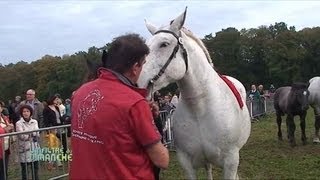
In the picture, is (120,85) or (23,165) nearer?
(120,85)

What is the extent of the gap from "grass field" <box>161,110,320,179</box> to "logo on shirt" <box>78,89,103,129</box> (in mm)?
5775

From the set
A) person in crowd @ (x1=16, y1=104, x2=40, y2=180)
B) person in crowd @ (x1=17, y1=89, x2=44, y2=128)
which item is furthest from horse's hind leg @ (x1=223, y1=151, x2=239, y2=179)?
person in crowd @ (x1=17, y1=89, x2=44, y2=128)

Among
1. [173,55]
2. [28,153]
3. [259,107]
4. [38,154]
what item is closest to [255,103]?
[259,107]

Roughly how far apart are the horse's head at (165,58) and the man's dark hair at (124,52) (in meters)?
1.02

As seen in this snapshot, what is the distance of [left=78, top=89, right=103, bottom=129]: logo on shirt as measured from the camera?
2.66 metres

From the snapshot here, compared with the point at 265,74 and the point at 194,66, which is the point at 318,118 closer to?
the point at 194,66

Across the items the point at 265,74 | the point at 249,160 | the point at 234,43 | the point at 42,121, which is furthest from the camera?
the point at 234,43

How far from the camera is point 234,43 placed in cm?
7938

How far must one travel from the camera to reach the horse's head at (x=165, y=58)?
3826 millimetres

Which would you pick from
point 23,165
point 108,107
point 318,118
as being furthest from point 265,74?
point 108,107

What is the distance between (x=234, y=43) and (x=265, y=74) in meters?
8.41

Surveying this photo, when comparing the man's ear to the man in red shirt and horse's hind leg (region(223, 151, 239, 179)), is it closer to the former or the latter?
the man in red shirt

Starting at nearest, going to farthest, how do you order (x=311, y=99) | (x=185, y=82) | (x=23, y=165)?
A: (x=185, y=82) < (x=23, y=165) < (x=311, y=99)

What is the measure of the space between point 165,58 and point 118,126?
151 centimetres
